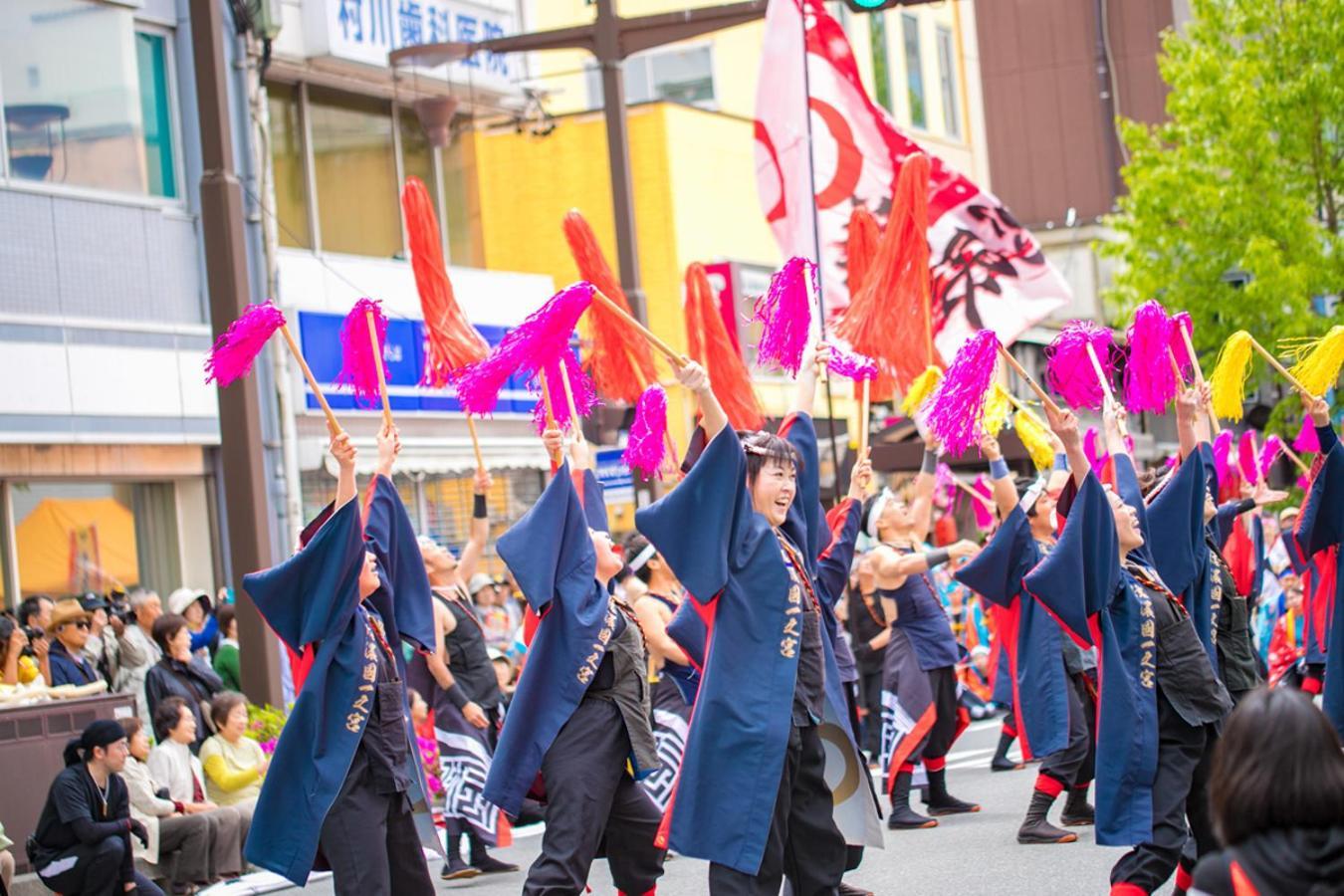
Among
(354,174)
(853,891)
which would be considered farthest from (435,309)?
(354,174)

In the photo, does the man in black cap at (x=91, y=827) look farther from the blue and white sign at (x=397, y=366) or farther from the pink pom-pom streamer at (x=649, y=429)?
the blue and white sign at (x=397, y=366)

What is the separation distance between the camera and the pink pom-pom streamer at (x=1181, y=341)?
7863 mm

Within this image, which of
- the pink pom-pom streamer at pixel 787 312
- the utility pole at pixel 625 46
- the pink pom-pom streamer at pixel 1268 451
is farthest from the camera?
the utility pole at pixel 625 46

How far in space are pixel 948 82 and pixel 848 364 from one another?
84.2 ft

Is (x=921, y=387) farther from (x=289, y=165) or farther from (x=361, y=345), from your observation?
(x=289, y=165)

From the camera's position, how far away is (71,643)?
1148 cm

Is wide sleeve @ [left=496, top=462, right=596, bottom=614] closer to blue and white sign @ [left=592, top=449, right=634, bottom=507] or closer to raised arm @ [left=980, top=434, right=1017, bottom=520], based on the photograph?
raised arm @ [left=980, top=434, right=1017, bottom=520]

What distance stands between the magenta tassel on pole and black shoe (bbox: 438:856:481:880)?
433 cm

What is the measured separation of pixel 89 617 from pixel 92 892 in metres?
3.21

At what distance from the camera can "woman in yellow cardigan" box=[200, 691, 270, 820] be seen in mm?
10633

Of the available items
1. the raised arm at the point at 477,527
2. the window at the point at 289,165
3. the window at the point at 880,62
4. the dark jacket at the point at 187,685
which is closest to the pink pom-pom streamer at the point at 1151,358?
the raised arm at the point at 477,527

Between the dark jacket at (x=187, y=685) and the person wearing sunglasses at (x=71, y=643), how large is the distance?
0.42 meters

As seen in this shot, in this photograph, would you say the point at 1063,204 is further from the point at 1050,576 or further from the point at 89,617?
the point at 1050,576

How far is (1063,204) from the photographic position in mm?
34219
